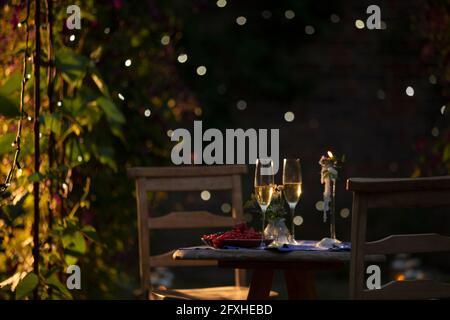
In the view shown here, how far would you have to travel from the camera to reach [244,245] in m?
3.15

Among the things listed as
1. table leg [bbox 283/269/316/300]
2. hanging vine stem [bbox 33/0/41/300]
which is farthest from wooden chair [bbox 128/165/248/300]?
hanging vine stem [bbox 33/0/41/300]

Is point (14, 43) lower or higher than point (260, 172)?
higher

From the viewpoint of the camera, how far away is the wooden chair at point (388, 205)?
2652mm

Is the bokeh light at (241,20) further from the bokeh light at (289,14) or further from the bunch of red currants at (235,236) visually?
the bunch of red currants at (235,236)

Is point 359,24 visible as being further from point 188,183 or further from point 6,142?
point 6,142

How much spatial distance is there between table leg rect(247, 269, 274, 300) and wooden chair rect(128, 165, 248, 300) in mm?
331

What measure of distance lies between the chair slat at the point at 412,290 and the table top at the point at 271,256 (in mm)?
186

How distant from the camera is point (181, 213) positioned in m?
3.90

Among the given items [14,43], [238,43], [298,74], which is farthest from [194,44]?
[14,43]

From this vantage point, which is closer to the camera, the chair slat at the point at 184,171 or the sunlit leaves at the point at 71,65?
the sunlit leaves at the point at 71,65

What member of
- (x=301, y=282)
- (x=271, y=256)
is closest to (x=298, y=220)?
(x=301, y=282)

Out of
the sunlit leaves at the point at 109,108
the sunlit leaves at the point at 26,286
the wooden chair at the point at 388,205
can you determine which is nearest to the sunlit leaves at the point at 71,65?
the sunlit leaves at the point at 109,108

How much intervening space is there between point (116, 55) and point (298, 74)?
3.20m
